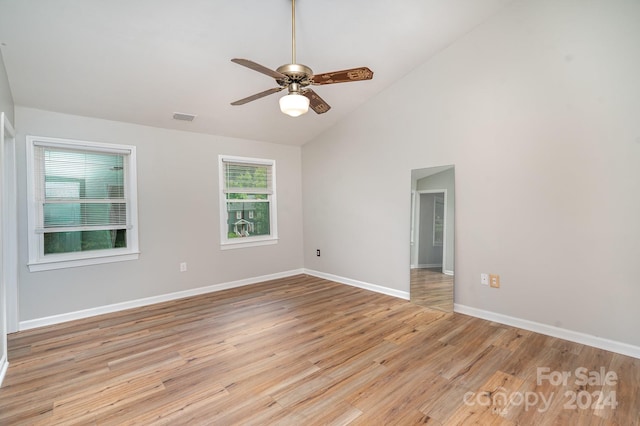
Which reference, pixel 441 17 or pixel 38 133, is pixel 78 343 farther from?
pixel 441 17

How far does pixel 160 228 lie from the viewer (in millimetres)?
4184

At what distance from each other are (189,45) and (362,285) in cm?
371

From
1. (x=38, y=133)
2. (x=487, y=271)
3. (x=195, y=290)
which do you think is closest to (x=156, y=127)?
(x=38, y=133)

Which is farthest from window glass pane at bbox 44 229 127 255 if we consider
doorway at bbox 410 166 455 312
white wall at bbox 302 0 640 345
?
doorway at bbox 410 166 455 312

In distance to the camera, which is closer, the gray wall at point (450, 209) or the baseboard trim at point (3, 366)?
Result: the baseboard trim at point (3, 366)

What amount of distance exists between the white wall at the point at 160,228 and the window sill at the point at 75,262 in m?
0.06

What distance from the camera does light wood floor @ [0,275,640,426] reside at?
194 centimetres

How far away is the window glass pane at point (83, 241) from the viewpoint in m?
3.54

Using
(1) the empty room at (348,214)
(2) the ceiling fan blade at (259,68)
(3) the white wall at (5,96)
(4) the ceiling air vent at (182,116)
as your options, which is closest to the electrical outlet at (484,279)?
(1) the empty room at (348,214)

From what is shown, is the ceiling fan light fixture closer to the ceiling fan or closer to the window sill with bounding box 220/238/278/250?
the ceiling fan

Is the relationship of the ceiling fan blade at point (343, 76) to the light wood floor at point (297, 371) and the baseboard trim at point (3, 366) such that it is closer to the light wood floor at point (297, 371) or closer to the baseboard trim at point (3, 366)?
the light wood floor at point (297, 371)

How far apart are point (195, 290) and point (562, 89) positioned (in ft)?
16.0

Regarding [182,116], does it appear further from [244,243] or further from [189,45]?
[244,243]

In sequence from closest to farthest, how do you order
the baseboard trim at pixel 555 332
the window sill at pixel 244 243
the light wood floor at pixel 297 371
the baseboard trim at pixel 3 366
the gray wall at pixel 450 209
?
the light wood floor at pixel 297 371
the baseboard trim at pixel 3 366
the baseboard trim at pixel 555 332
the gray wall at pixel 450 209
the window sill at pixel 244 243
